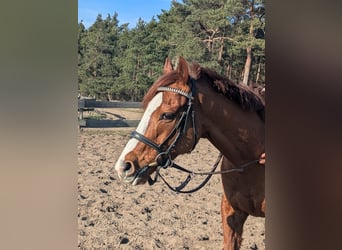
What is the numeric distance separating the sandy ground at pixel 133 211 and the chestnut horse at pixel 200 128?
204mm

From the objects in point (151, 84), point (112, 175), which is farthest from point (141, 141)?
point (112, 175)

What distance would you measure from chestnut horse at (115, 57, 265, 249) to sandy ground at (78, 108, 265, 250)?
20 centimetres

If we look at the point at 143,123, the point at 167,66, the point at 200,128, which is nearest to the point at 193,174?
the point at 200,128

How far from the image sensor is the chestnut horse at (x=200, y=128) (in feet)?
4.52

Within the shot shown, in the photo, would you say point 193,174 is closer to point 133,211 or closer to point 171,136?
point 171,136

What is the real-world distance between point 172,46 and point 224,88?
1.04 ft

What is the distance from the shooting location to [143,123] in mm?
1379

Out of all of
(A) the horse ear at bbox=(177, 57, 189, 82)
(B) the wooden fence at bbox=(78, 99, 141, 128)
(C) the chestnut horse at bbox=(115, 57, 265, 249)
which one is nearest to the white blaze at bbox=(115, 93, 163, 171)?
(C) the chestnut horse at bbox=(115, 57, 265, 249)

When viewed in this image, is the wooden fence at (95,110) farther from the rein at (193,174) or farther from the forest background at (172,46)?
the rein at (193,174)
